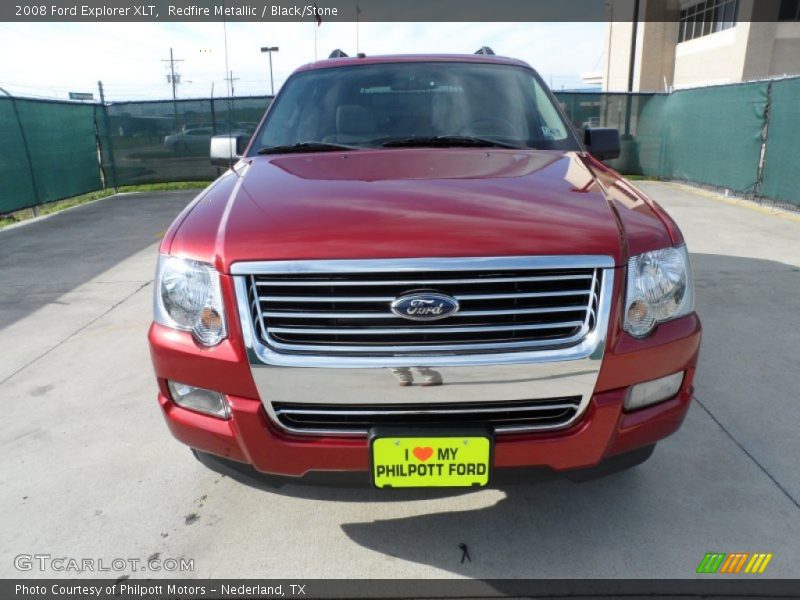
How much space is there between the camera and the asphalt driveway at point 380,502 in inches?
91.0

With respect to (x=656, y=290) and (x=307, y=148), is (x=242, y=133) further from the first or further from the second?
(x=656, y=290)

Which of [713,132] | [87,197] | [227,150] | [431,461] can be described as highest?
[713,132]

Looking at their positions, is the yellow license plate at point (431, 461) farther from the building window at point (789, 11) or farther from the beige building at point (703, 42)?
the building window at point (789, 11)

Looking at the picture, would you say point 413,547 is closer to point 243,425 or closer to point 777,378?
point 243,425

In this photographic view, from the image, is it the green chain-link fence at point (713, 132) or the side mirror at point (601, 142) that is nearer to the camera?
Result: the side mirror at point (601, 142)

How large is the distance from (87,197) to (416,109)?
1213cm

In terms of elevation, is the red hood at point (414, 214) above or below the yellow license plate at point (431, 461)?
above

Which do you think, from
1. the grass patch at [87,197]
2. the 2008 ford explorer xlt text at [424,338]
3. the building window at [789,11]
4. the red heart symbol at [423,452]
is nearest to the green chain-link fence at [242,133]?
the grass patch at [87,197]

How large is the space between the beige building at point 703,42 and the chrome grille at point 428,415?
1891cm

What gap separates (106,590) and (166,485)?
618 mm

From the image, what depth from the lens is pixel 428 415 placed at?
2.00 meters

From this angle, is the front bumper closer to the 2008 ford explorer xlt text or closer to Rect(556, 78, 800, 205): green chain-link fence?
the 2008 ford explorer xlt text

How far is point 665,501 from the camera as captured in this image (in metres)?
2.60

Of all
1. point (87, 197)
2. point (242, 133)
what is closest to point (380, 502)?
point (242, 133)
